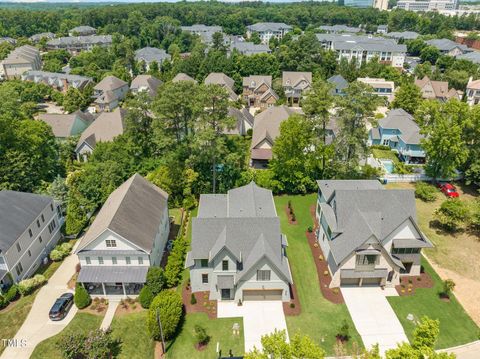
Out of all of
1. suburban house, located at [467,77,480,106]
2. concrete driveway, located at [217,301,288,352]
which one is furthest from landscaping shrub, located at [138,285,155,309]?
suburban house, located at [467,77,480,106]

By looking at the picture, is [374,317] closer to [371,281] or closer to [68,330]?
[371,281]

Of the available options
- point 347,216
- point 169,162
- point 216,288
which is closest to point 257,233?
point 216,288

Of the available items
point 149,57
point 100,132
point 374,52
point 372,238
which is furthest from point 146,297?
point 374,52

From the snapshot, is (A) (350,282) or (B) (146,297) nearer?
(B) (146,297)

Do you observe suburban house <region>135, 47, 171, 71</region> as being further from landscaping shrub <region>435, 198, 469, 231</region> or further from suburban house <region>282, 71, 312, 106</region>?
landscaping shrub <region>435, 198, 469, 231</region>

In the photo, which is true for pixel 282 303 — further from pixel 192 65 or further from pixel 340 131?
pixel 192 65
